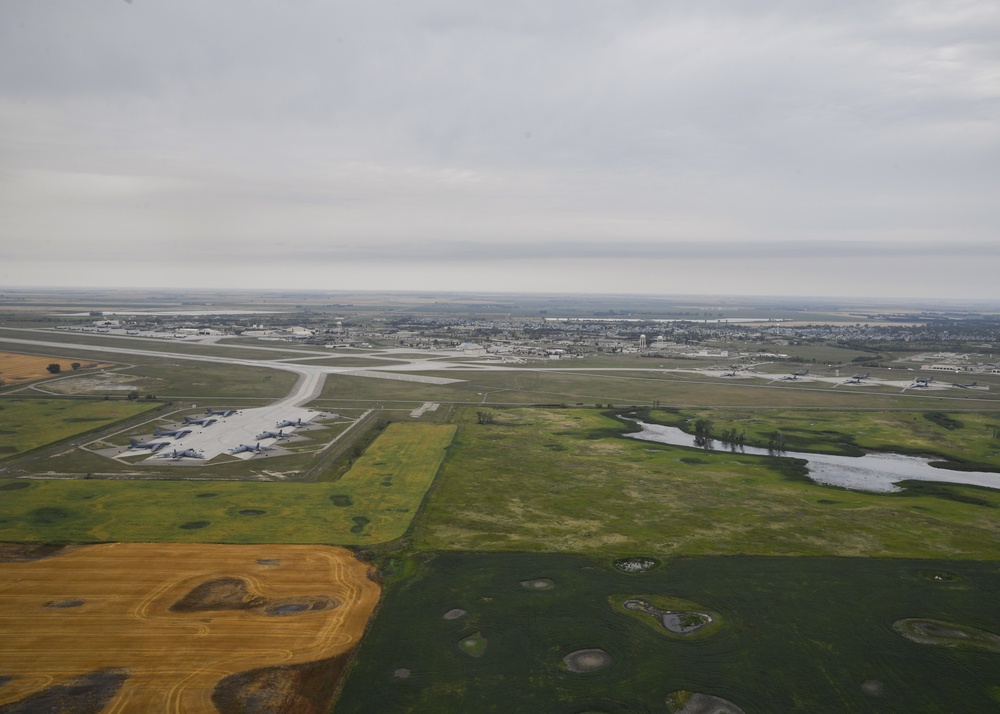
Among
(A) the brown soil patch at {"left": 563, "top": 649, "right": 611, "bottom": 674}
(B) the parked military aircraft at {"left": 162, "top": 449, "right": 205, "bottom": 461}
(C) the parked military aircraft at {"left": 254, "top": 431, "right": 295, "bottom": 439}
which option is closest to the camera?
(A) the brown soil patch at {"left": 563, "top": 649, "right": 611, "bottom": 674}

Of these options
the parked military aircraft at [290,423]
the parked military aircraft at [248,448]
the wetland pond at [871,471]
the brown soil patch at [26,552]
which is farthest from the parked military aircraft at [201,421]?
the wetland pond at [871,471]

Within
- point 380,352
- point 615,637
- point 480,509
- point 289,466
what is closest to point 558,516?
point 480,509

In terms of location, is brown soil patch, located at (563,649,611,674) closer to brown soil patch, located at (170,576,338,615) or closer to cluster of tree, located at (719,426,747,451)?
brown soil patch, located at (170,576,338,615)

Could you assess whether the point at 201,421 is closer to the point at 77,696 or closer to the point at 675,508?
the point at 77,696

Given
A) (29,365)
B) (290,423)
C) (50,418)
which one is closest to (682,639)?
(290,423)

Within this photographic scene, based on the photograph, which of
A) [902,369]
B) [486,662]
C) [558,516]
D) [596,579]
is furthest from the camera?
[902,369]

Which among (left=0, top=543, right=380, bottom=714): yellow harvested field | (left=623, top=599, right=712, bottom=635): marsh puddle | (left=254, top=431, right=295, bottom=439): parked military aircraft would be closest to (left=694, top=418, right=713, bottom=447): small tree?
(left=623, top=599, right=712, bottom=635): marsh puddle

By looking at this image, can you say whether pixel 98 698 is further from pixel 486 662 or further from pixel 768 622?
pixel 768 622
